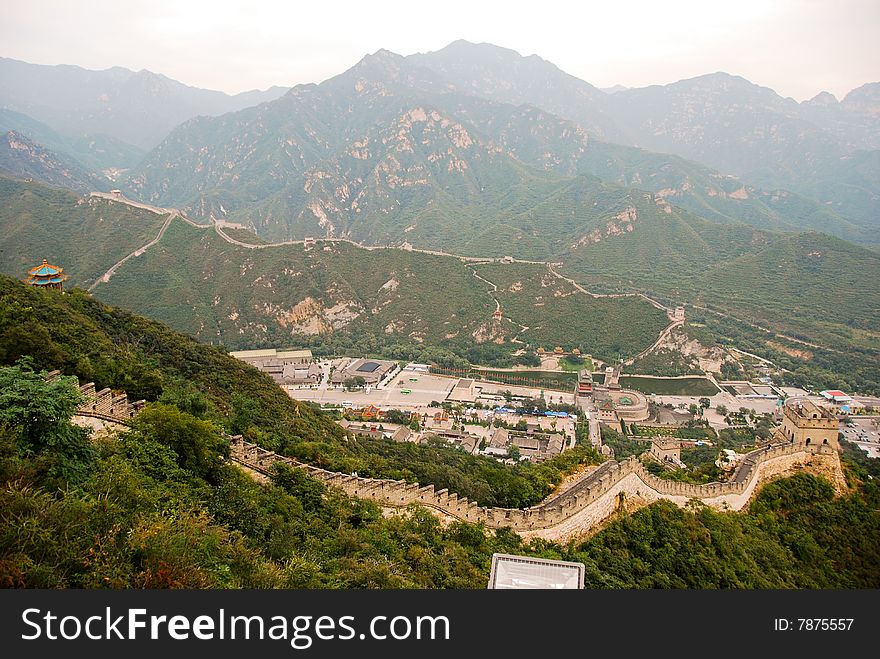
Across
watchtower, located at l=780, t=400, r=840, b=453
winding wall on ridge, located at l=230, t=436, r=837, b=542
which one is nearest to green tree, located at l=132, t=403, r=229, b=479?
winding wall on ridge, located at l=230, t=436, r=837, b=542

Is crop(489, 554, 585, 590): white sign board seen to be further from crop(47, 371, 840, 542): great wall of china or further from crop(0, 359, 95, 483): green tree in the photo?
crop(47, 371, 840, 542): great wall of china

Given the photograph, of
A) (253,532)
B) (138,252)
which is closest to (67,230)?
(138,252)

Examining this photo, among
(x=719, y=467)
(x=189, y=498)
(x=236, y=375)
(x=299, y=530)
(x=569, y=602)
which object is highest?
(x=569, y=602)

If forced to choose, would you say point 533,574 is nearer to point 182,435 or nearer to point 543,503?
point 182,435

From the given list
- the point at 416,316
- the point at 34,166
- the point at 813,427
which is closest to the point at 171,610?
the point at 813,427

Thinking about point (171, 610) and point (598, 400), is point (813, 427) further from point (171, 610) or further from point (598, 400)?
point (598, 400)

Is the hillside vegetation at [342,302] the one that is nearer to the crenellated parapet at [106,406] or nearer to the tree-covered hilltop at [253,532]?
the tree-covered hilltop at [253,532]
